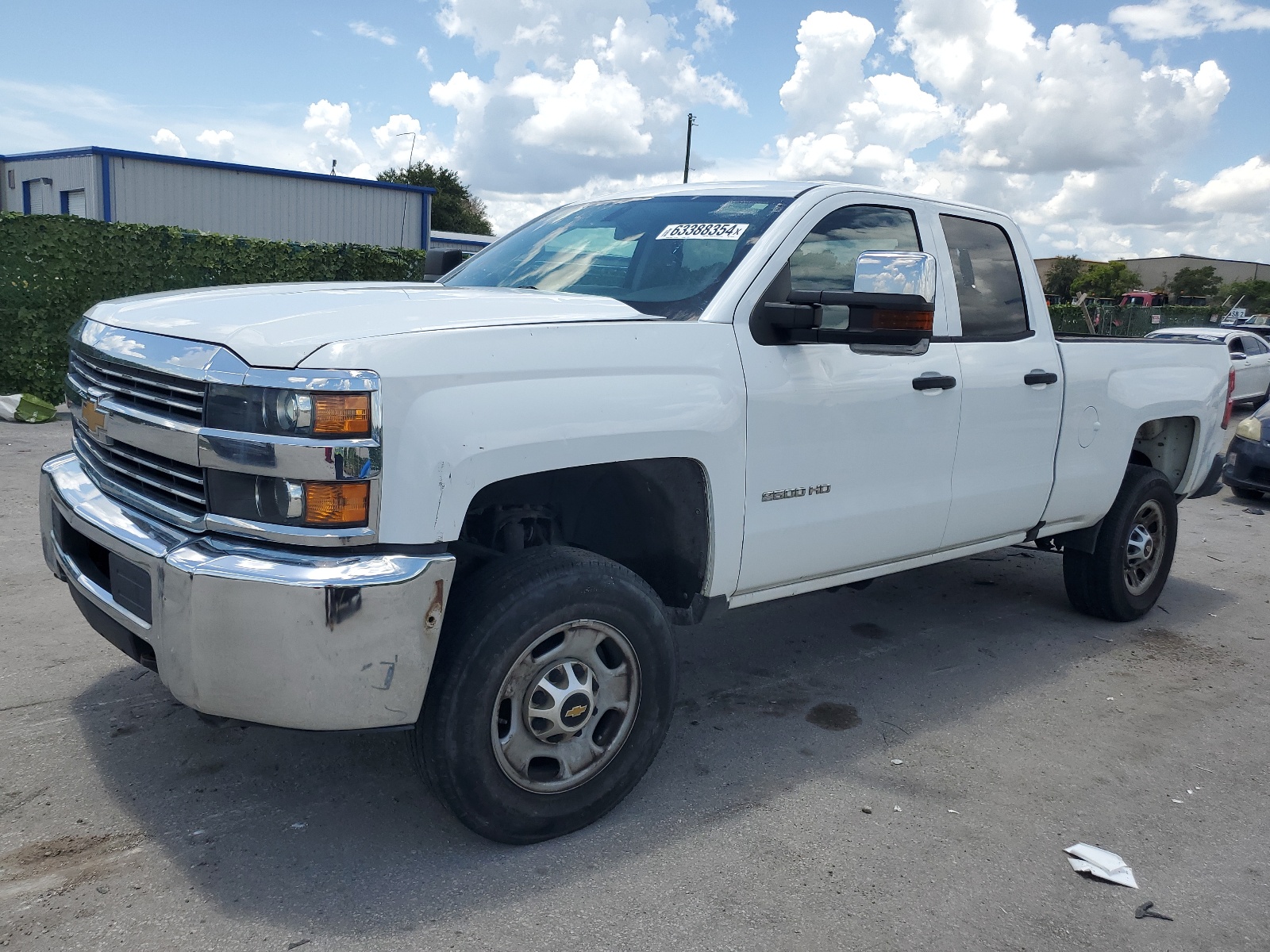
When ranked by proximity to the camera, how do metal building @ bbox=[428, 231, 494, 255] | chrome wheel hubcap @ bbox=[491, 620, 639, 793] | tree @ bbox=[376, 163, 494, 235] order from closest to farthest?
chrome wheel hubcap @ bbox=[491, 620, 639, 793] → metal building @ bbox=[428, 231, 494, 255] → tree @ bbox=[376, 163, 494, 235]

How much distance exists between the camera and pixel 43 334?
35.7 ft

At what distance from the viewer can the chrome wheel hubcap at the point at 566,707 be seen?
2.85 meters

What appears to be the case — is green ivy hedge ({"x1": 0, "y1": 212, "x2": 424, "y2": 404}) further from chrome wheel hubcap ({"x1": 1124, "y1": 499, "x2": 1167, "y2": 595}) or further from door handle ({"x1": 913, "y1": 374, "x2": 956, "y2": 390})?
chrome wheel hubcap ({"x1": 1124, "y1": 499, "x2": 1167, "y2": 595})

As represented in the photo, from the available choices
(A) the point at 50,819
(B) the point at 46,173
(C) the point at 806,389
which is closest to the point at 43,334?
(A) the point at 50,819

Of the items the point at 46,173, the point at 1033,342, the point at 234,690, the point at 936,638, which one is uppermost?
the point at 46,173

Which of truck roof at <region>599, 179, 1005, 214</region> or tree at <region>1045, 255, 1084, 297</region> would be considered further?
tree at <region>1045, 255, 1084, 297</region>

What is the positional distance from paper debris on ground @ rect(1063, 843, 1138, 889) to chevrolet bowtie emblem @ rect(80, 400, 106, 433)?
3093 mm

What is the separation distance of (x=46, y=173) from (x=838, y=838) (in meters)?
25.6

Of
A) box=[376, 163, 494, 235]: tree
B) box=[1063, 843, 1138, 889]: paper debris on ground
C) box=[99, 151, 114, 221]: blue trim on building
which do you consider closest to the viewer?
box=[1063, 843, 1138, 889]: paper debris on ground

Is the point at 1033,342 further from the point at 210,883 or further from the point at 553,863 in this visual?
the point at 210,883

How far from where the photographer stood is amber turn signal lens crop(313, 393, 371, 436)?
2.41 metres

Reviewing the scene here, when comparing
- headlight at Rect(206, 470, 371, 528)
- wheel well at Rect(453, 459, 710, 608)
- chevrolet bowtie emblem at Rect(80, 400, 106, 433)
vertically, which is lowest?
wheel well at Rect(453, 459, 710, 608)

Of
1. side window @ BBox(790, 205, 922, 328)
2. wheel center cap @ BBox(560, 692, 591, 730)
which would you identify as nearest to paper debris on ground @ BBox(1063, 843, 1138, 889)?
wheel center cap @ BBox(560, 692, 591, 730)

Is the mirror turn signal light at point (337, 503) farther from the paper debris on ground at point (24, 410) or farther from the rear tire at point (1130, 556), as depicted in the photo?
the paper debris on ground at point (24, 410)
